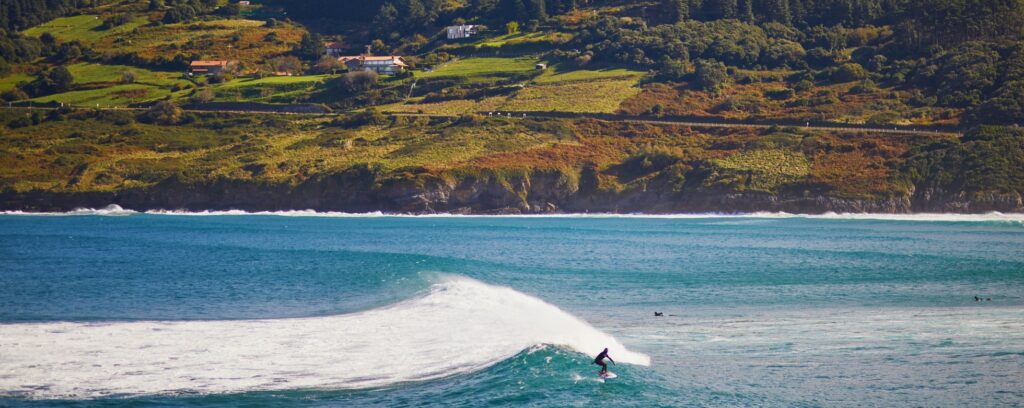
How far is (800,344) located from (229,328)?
14.0 metres

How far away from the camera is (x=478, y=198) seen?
85.8 meters

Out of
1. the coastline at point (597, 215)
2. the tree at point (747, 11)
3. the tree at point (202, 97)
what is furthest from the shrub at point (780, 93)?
the tree at point (202, 97)

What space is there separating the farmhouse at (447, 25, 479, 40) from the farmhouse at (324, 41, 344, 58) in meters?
15.8

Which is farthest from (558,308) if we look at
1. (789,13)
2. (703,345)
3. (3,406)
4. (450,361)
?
(789,13)

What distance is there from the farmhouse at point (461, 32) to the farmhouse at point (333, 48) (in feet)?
51.9

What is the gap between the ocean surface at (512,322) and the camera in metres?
20.0

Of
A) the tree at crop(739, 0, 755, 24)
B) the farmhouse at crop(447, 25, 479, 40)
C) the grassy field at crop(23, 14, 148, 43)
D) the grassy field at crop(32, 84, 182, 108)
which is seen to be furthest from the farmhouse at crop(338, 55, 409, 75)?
the tree at crop(739, 0, 755, 24)

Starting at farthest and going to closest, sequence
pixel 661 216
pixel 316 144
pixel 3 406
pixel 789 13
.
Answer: pixel 789 13
pixel 316 144
pixel 661 216
pixel 3 406

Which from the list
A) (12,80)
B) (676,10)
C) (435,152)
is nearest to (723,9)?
(676,10)

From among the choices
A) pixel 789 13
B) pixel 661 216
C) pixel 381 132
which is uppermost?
pixel 789 13

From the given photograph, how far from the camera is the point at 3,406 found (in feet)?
61.3

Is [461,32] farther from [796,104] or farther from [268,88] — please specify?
[796,104]

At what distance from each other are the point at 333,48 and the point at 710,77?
195 feet

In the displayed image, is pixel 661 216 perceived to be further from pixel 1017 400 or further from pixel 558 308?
pixel 1017 400
